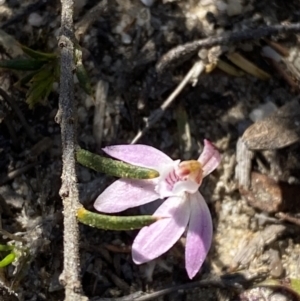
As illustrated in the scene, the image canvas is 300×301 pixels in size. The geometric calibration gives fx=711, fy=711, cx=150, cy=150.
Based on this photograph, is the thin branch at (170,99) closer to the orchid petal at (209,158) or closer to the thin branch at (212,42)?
the thin branch at (212,42)

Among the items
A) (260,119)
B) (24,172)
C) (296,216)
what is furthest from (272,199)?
(24,172)

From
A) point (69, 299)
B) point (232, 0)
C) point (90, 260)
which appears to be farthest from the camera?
point (232, 0)

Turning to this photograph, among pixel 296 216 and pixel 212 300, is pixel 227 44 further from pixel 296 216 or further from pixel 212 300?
pixel 212 300

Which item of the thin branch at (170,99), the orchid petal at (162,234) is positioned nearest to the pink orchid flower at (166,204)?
the orchid petal at (162,234)

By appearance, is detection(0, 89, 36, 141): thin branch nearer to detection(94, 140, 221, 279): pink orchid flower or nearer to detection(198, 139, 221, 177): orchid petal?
detection(94, 140, 221, 279): pink orchid flower

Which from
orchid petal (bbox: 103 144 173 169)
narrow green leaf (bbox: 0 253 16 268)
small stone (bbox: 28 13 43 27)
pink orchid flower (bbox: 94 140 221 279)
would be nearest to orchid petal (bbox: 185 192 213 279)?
pink orchid flower (bbox: 94 140 221 279)
